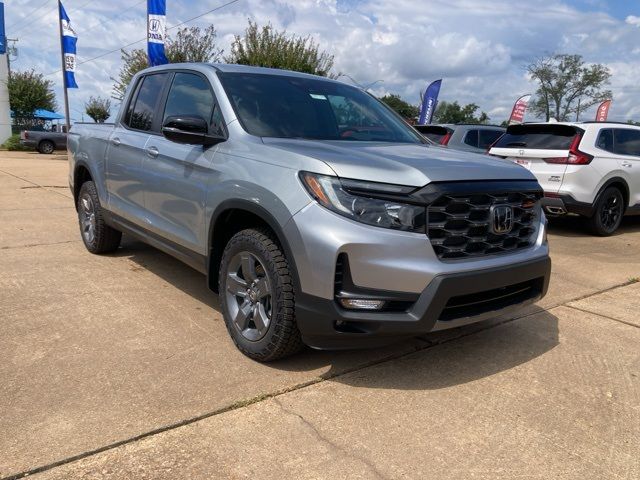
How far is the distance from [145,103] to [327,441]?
3524 mm

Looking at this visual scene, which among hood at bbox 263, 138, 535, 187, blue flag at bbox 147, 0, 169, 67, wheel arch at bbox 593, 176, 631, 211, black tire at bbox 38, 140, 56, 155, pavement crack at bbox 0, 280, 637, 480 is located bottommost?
black tire at bbox 38, 140, 56, 155

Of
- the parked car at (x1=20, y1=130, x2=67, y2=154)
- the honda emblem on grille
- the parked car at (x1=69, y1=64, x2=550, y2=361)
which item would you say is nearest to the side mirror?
the parked car at (x1=69, y1=64, x2=550, y2=361)

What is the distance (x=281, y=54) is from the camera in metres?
23.9

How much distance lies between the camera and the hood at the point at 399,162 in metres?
2.86

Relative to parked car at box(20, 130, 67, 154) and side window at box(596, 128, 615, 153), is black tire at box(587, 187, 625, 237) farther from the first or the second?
Result: parked car at box(20, 130, 67, 154)

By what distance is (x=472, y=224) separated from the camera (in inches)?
120

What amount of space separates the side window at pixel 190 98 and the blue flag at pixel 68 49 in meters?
24.1

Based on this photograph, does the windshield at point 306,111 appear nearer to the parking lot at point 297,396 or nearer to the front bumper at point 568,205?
the parking lot at point 297,396

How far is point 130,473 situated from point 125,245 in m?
4.44

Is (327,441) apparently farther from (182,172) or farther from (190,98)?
(190,98)

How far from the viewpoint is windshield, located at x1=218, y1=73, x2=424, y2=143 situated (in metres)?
3.72

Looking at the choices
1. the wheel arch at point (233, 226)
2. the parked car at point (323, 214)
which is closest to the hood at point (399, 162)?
the parked car at point (323, 214)

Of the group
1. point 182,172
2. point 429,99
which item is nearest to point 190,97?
point 182,172

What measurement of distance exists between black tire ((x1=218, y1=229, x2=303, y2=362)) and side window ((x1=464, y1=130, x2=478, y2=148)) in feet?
26.6
